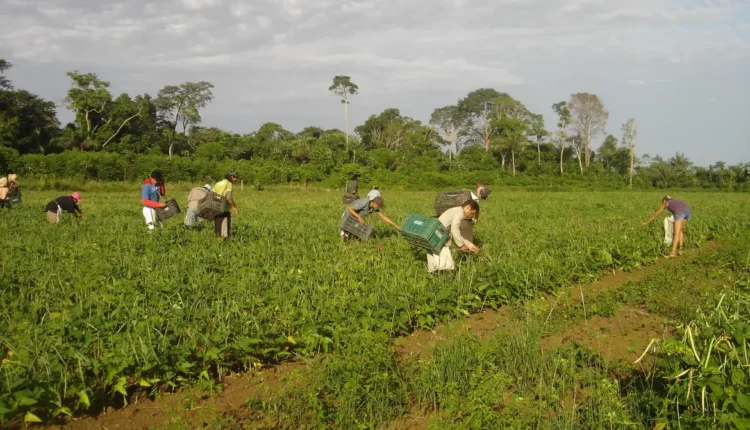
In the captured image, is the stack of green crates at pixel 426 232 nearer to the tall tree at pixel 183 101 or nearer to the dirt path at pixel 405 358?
the dirt path at pixel 405 358

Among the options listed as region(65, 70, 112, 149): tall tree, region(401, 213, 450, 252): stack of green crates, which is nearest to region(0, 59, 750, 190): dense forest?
region(65, 70, 112, 149): tall tree

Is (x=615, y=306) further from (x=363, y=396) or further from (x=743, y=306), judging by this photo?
(x=363, y=396)

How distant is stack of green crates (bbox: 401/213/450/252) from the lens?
26.2 feet

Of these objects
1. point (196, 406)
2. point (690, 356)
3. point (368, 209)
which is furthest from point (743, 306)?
point (368, 209)

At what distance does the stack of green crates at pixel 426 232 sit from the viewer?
26.2 ft

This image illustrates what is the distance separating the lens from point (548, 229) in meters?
15.2

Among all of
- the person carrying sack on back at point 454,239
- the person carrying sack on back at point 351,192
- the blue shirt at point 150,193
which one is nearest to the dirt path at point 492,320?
the person carrying sack on back at point 454,239

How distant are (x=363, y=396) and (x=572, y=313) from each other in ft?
11.5

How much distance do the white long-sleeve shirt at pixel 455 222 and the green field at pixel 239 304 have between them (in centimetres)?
52

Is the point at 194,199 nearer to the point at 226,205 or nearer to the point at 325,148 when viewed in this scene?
the point at 226,205

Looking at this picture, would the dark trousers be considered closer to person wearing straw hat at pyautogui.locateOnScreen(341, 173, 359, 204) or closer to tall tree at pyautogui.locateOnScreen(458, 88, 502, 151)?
person wearing straw hat at pyautogui.locateOnScreen(341, 173, 359, 204)

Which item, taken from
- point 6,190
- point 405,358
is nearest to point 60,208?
→ point 6,190

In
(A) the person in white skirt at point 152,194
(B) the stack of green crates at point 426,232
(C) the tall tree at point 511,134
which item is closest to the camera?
(B) the stack of green crates at point 426,232

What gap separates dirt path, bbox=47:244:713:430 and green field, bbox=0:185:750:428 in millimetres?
138
